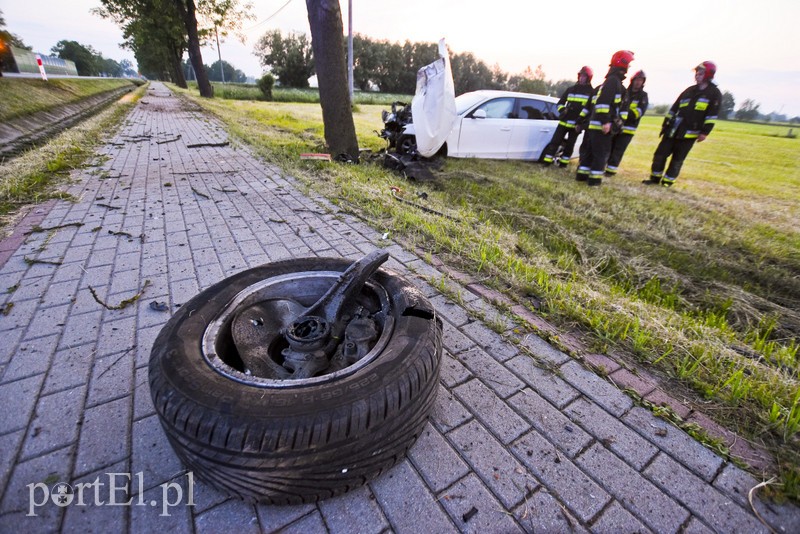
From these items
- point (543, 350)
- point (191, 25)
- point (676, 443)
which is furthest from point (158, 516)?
point (191, 25)

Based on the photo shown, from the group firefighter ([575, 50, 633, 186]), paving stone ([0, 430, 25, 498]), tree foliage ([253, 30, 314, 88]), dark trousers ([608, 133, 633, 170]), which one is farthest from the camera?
tree foliage ([253, 30, 314, 88])

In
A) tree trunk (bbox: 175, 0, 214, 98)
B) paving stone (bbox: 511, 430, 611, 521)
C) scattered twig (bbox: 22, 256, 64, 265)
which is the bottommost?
paving stone (bbox: 511, 430, 611, 521)

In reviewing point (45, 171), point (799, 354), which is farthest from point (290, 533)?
point (45, 171)

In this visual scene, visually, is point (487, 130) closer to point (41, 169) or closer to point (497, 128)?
point (497, 128)

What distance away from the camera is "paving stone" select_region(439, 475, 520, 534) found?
1273 mm

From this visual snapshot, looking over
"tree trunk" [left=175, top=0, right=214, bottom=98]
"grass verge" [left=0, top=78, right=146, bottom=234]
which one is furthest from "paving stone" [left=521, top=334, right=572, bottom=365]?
"tree trunk" [left=175, top=0, right=214, bottom=98]

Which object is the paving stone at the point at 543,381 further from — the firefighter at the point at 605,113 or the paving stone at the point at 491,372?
the firefighter at the point at 605,113

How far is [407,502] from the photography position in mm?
1338

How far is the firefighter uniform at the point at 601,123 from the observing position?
6.38 m

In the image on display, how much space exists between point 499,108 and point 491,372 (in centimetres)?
742

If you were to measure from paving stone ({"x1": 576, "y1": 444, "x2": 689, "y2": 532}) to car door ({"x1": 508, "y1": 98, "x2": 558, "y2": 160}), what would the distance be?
7.92 m

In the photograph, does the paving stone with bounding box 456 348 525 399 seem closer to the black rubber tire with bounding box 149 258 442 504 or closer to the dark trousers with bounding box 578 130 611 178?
the black rubber tire with bounding box 149 258 442 504

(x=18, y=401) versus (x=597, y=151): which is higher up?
(x=597, y=151)

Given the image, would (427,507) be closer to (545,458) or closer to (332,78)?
(545,458)
